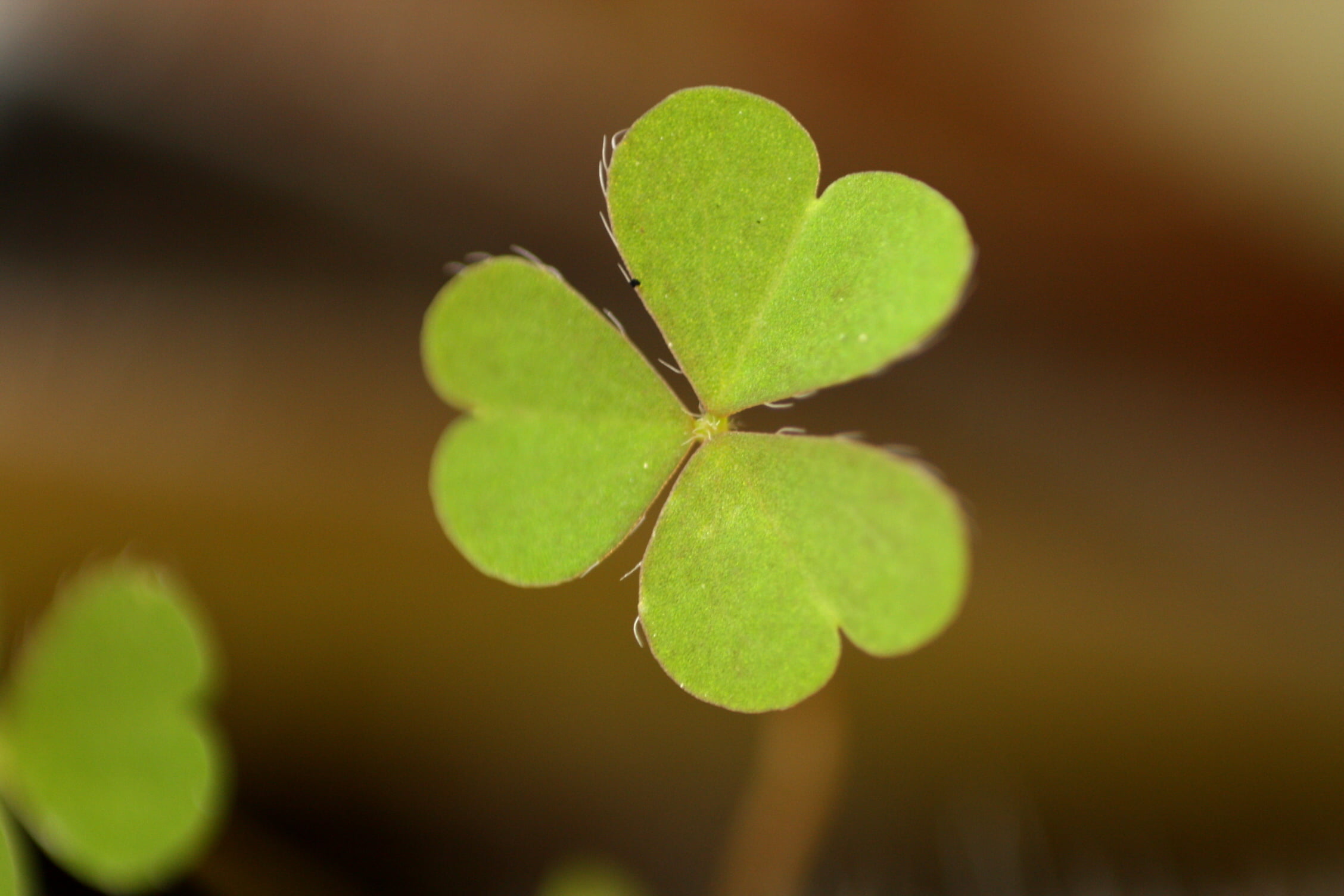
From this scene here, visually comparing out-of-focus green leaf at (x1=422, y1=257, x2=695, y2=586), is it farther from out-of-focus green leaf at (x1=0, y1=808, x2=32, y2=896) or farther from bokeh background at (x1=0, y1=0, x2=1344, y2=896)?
bokeh background at (x1=0, y1=0, x2=1344, y2=896)

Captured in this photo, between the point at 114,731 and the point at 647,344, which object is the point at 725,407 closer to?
the point at 114,731

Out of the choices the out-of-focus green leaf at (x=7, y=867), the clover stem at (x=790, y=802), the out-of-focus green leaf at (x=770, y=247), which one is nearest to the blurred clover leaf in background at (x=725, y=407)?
the out-of-focus green leaf at (x=770, y=247)

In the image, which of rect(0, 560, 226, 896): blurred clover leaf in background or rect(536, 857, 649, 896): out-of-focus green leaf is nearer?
rect(0, 560, 226, 896): blurred clover leaf in background

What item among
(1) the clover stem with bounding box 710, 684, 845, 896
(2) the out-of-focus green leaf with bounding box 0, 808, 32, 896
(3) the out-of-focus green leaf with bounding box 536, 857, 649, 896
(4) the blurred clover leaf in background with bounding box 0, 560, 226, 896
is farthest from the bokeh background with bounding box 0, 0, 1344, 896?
(2) the out-of-focus green leaf with bounding box 0, 808, 32, 896

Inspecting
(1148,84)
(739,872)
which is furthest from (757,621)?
(1148,84)

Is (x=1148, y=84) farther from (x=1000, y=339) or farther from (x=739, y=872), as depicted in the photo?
(x=739, y=872)

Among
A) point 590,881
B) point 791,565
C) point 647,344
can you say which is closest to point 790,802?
point 590,881
